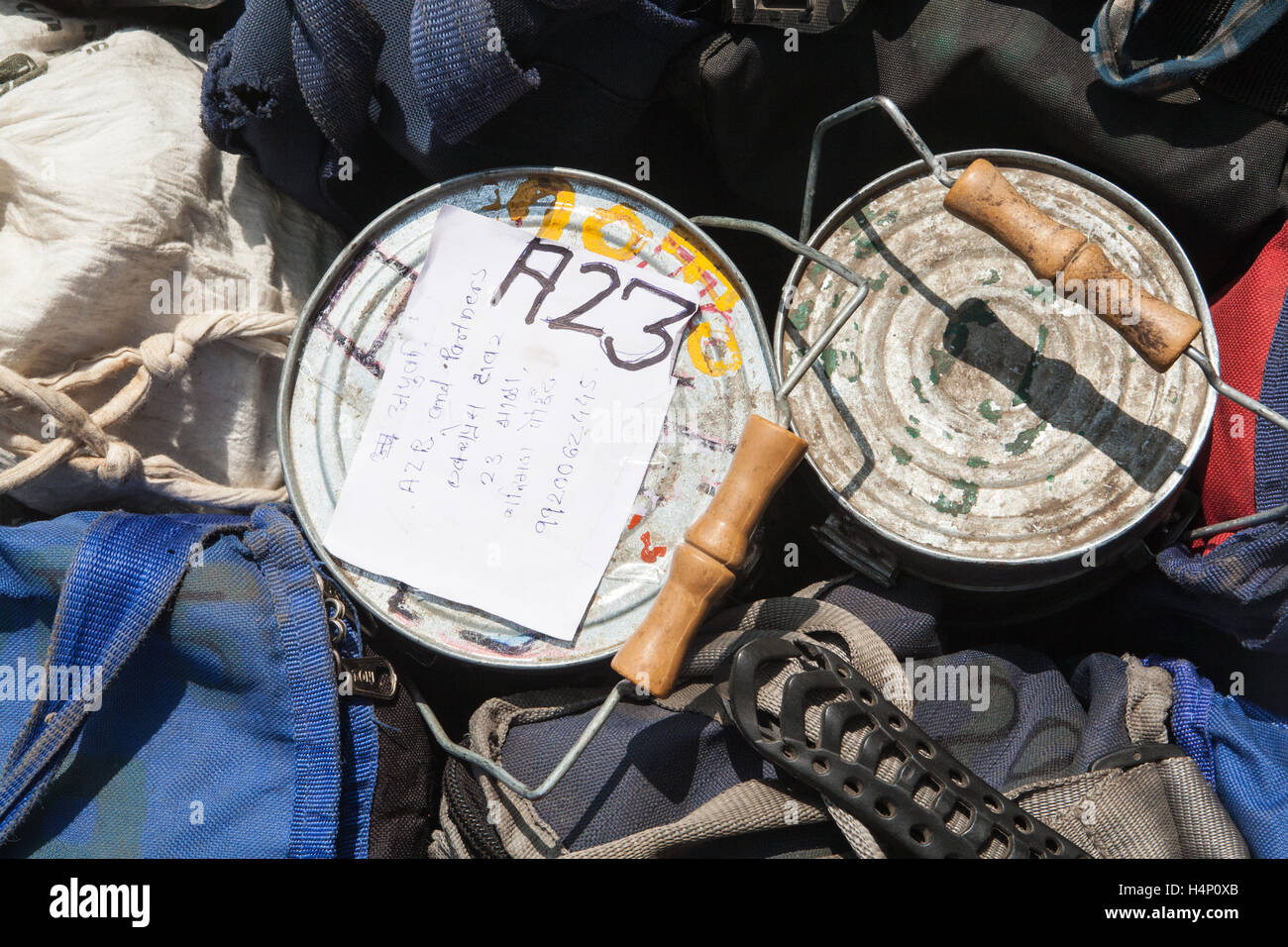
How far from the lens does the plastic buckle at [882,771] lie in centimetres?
115

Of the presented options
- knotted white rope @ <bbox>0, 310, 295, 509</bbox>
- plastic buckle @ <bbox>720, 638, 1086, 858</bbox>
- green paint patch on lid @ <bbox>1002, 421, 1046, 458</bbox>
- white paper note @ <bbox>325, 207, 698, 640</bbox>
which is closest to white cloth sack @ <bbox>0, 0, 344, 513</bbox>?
Answer: knotted white rope @ <bbox>0, 310, 295, 509</bbox>

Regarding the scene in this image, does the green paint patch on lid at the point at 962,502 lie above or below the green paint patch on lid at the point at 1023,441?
below

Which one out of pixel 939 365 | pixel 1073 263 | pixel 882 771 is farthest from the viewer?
pixel 939 365

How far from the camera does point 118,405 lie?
1314 millimetres

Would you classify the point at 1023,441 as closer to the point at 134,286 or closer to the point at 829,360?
the point at 829,360

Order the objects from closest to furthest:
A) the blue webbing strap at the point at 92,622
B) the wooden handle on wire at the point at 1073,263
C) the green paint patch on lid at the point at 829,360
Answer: the wooden handle on wire at the point at 1073,263 → the blue webbing strap at the point at 92,622 → the green paint patch on lid at the point at 829,360

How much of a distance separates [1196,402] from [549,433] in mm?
870

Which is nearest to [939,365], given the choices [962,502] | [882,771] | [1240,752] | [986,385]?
[986,385]

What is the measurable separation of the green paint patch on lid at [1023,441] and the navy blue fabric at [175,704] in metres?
0.95

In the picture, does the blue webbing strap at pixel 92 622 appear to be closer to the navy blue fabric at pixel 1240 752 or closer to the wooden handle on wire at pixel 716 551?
the wooden handle on wire at pixel 716 551

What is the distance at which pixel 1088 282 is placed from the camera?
109 centimetres

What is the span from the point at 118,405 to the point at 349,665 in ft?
1.58

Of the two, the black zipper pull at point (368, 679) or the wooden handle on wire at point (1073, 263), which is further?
the black zipper pull at point (368, 679)

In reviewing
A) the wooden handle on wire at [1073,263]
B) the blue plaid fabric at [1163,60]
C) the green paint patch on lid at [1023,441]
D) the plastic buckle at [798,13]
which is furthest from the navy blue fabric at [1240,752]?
the plastic buckle at [798,13]
